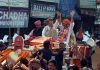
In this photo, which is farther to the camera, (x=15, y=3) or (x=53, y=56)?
(x=15, y=3)

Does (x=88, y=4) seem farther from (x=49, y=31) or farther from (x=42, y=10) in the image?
(x=49, y=31)

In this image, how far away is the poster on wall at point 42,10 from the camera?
22844 mm

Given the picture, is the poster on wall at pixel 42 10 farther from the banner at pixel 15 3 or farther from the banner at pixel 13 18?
the banner at pixel 13 18

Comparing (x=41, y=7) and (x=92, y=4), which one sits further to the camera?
(x=92, y=4)

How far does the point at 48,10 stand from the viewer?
24.4 meters

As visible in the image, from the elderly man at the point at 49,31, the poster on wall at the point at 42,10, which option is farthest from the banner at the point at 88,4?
the elderly man at the point at 49,31

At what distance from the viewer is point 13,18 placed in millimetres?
20469

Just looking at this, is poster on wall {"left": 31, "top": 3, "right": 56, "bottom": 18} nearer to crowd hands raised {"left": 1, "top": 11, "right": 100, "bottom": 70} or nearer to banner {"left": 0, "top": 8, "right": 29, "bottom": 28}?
banner {"left": 0, "top": 8, "right": 29, "bottom": 28}

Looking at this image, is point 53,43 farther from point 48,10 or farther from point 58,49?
point 48,10

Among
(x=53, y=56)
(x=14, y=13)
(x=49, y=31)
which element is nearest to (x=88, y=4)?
(x=14, y=13)

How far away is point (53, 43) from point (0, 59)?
222 cm

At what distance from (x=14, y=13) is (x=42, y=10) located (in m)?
3.23

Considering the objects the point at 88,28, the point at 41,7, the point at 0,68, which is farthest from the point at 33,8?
the point at 0,68

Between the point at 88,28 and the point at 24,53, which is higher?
the point at 24,53
